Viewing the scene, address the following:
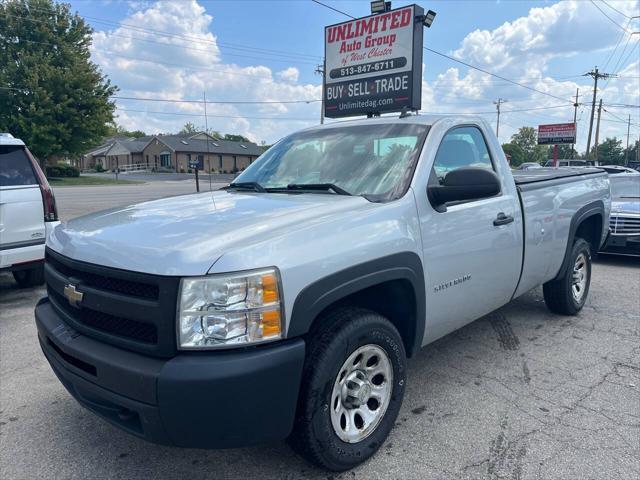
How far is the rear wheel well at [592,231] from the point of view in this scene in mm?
5452

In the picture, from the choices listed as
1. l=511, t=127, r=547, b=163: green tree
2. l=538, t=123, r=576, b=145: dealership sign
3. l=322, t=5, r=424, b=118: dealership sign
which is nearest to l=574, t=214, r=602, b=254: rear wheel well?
l=322, t=5, r=424, b=118: dealership sign

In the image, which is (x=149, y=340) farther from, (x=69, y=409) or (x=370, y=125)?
(x=370, y=125)

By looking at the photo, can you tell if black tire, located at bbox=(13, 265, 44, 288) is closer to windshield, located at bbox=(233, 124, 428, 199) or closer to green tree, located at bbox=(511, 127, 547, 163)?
windshield, located at bbox=(233, 124, 428, 199)

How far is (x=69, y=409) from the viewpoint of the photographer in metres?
3.30

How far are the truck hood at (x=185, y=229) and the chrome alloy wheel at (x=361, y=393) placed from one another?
765mm

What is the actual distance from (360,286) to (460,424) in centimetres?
127

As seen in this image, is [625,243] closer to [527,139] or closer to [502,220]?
[502,220]

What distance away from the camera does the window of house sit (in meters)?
72.6

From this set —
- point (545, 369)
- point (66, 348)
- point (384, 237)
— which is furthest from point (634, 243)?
point (66, 348)

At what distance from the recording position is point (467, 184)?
2.88 meters

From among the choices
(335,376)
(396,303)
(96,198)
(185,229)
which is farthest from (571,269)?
(96,198)

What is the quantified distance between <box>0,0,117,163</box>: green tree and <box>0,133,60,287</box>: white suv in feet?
129

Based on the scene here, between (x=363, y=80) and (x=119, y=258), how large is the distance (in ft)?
42.4

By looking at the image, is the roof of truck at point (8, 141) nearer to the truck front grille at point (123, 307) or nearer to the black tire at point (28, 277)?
the black tire at point (28, 277)
